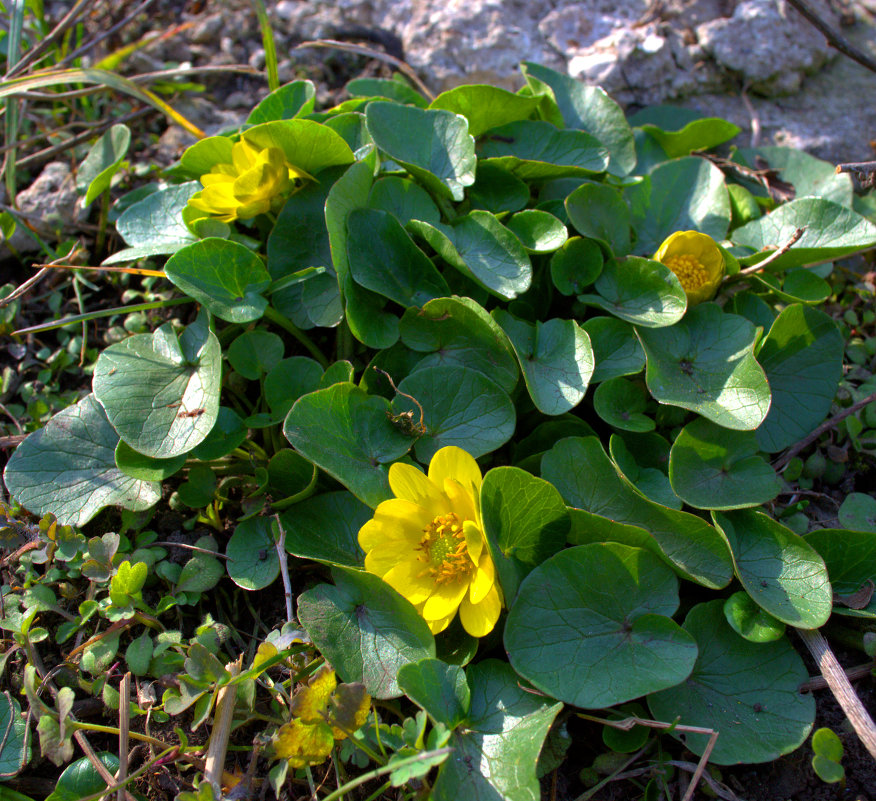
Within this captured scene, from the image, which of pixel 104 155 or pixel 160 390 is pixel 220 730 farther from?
pixel 104 155

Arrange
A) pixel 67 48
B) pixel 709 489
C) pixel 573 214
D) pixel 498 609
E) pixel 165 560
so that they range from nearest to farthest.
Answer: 1. pixel 498 609
2. pixel 709 489
3. pixel 165 560
4. pixel 573 214
5. pixel 67 48

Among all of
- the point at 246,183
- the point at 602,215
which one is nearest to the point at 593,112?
the point at 602,215

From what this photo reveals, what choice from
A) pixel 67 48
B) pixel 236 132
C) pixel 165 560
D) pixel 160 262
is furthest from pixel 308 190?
pixel 67 48

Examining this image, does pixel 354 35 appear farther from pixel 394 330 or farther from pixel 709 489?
pixel 709 489

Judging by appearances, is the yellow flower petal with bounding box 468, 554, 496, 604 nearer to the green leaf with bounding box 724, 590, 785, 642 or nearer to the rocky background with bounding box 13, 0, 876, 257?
the green leaf with bounding box 724, 590, 785, 642

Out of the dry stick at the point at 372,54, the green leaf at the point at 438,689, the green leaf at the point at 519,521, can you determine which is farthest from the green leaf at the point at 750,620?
the dry stick at the point at 372,54

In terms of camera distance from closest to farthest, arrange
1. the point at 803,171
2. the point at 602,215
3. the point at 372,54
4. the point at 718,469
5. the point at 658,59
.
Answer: the point at 718,469
the point at 602,215
the point at 803,171
the point at 372,54
the point at 658,59

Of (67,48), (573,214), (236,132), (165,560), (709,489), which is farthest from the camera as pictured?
(67,48)
